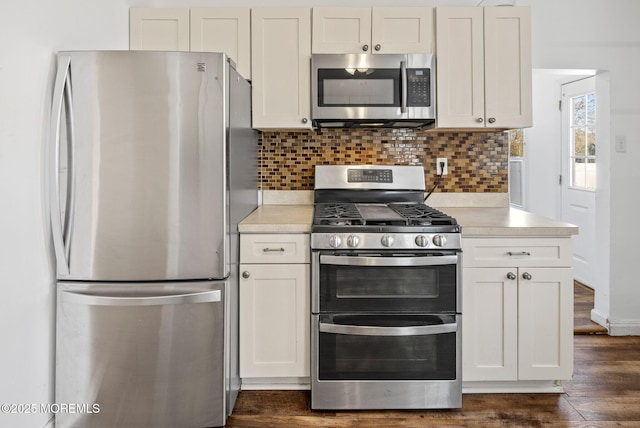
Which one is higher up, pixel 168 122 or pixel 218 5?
pixel 218 5

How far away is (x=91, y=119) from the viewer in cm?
Result: 204

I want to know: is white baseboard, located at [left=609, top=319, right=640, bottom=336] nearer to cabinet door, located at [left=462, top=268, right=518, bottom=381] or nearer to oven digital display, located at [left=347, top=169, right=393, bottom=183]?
cabinet door, located at [left=462, top=268, right=518, bottom=381]

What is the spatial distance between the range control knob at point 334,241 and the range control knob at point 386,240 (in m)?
0.20

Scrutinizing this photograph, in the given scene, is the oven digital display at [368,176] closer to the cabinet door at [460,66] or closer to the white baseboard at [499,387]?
the cabinet door at [460,66]

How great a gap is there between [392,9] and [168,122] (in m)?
1.51

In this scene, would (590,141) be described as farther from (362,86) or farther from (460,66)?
(362,86)

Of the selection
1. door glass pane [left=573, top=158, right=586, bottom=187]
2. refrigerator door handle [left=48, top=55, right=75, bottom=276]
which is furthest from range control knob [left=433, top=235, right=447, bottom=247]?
door glass pane [left=573, top=158, right=586, bottom=187]

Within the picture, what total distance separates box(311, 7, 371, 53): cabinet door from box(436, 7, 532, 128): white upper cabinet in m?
0.42

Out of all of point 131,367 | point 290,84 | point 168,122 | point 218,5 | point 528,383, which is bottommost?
point 528,383

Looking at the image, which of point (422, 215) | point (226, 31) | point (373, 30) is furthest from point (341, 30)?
point (422, 215)

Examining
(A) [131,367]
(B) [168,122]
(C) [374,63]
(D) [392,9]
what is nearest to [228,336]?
(A) [131,367]

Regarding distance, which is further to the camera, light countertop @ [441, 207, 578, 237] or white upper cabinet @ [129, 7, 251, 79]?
white upper cabinet @ [129, 7, 251, 79]

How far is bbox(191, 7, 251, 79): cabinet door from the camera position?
2.79m

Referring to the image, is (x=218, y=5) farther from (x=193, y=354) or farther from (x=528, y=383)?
(x=528, y=383)
